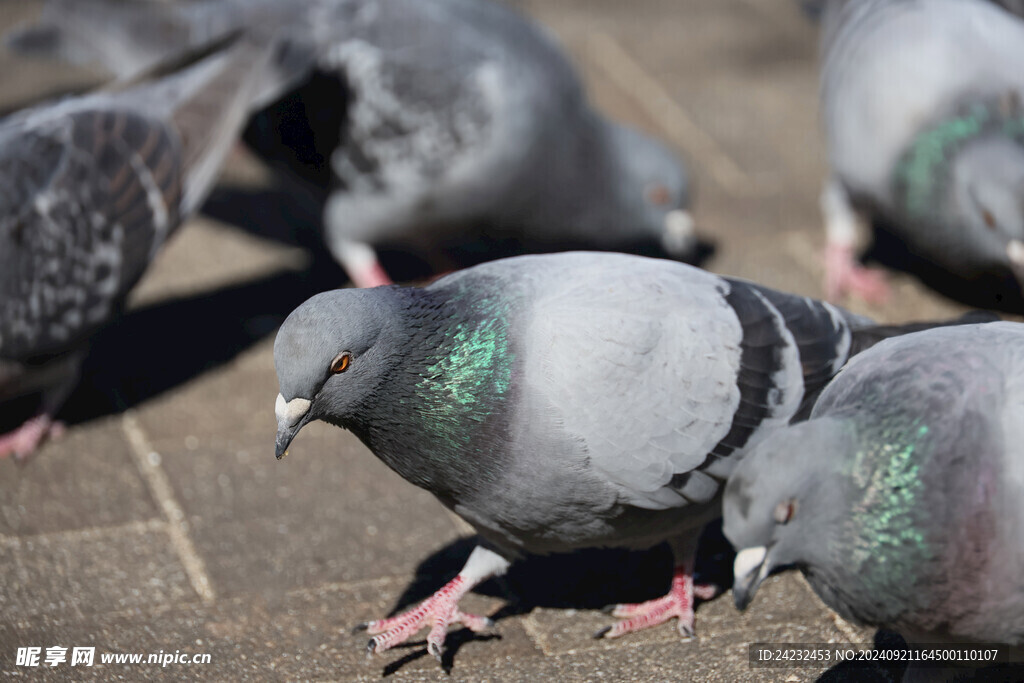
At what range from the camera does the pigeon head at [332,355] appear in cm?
311

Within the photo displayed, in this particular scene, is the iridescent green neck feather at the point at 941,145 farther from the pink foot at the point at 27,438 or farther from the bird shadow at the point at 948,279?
the pink foot at the point at 27,438

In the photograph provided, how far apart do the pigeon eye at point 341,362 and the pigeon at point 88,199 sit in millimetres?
2056

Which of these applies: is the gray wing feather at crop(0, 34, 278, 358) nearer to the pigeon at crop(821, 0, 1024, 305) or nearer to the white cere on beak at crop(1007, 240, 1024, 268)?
the pigeon at crop(821, 0, 1024, 305)

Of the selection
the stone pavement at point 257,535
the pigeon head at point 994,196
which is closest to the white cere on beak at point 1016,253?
the pigeon head at point 994,196

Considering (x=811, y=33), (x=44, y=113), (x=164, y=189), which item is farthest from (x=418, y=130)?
(x=811, y=33)

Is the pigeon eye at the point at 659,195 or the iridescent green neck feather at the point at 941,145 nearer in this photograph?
the iridescent green neck feather at the point at 941,145

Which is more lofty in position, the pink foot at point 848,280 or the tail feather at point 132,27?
the tail feather at point 132,27

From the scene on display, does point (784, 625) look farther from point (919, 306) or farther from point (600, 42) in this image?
point (600, 42)

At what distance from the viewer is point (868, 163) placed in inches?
229

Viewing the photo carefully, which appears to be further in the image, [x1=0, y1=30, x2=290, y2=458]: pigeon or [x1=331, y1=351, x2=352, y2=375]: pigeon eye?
[x1=0, y1=30, x2=290, y2=458]: pigeon

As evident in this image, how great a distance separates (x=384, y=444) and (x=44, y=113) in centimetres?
293

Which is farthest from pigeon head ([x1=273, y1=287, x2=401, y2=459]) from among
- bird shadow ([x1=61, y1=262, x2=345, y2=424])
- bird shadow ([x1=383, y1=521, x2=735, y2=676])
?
bird shadow ([x1=61, y1=262, x2=345, y2=424])

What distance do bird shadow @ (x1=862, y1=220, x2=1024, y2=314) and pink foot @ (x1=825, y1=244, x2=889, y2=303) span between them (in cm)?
26

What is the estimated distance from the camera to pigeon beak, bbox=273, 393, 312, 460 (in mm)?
3172
